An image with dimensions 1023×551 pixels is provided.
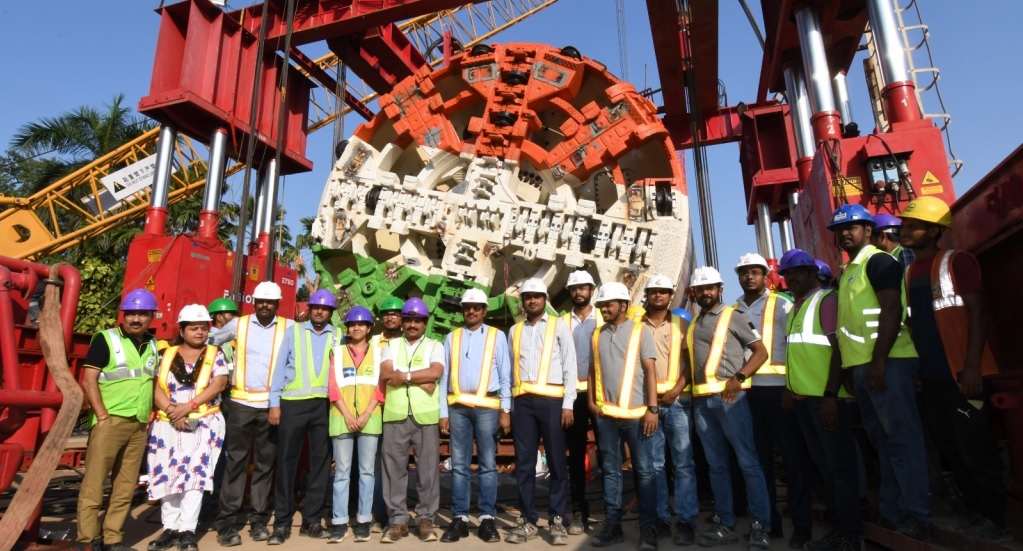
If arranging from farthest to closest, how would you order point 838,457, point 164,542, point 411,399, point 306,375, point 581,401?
point 581,401
point 306,375
point 411,399
point 164,542
point 838,457

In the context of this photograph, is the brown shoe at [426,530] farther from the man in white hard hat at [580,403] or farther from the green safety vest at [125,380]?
the green safety vest at [125,380]

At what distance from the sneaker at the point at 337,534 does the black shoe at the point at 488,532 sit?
961 millimetres

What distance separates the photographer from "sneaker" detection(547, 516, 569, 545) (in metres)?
4.06

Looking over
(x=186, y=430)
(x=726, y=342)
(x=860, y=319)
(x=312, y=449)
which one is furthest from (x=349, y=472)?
(x=860, y=319)

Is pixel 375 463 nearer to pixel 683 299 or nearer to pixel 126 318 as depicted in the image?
pixel 126 318

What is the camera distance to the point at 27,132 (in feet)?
57.8

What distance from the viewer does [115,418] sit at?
405 centimetres

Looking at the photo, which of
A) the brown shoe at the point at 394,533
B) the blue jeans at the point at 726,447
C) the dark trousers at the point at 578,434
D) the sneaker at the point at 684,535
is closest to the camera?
the blue jeans at the point at 726,447

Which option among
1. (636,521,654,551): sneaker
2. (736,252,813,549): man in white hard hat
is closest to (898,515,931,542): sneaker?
(736,252,813,549): man in white hard hat

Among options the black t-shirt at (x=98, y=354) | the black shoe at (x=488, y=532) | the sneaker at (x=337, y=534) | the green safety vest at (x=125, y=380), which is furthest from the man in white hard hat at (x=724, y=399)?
the black t-shirt at (x=98, y=354)

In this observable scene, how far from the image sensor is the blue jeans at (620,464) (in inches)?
156

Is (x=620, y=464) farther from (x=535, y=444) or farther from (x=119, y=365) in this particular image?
(x=119, y=365)

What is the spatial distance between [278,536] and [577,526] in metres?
2.08

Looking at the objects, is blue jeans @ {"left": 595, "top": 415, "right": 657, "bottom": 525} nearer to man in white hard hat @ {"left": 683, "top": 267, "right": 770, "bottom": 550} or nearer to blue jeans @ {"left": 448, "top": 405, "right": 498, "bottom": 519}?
man in white hard hat @ {"left": 683, "top": 267, "right": 770, "bottom": 550}
